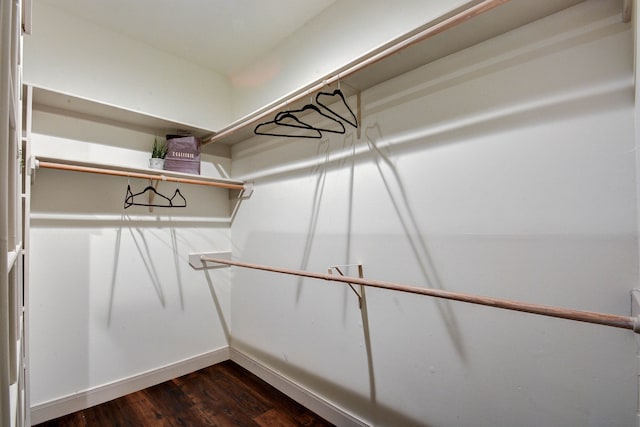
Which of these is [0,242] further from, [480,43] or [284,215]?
[284,215]

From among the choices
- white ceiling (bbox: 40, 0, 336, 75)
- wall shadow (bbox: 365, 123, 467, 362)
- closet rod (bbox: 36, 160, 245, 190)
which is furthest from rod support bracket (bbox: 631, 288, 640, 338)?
closet rod (bbox: 36, 160, 245, 190)

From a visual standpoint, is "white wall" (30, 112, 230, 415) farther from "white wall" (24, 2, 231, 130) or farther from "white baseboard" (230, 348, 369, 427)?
"white baseboard" (230, 348, 369, 427)

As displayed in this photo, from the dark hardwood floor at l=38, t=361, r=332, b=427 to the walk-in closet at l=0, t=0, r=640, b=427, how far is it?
0.07ft

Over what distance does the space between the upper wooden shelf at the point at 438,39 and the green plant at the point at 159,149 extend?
1080 millimetres

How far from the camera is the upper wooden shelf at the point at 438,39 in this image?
3.64 feet

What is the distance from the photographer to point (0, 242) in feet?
1.48

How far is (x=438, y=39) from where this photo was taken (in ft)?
4.29

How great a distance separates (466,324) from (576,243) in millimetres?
530

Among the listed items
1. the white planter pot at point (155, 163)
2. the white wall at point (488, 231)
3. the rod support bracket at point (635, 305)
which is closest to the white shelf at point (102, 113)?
the white planter pot at point (155, 163)

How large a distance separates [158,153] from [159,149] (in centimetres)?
9

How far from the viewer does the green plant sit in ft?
7.44

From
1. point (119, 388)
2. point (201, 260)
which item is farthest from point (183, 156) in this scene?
point (119, 388)

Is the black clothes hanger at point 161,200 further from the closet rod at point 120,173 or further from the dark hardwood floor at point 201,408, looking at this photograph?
the dark hardwood floor at point 201,408

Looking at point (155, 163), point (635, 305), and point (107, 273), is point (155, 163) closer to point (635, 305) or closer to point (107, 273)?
point (107, 273)
